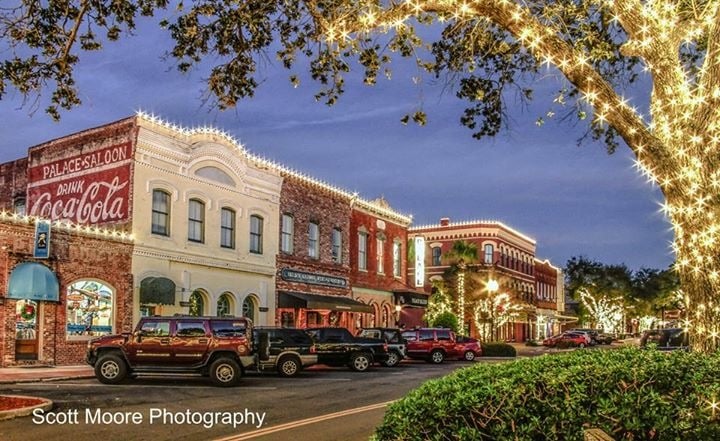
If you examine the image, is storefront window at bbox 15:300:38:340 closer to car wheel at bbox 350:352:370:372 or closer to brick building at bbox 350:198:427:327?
car wheel at bbox 350:352:370:372

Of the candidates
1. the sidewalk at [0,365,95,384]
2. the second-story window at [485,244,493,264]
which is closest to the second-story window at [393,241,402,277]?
the second-story window at [485,244,493,264]

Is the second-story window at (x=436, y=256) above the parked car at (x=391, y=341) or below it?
above

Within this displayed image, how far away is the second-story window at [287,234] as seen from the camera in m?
35.6

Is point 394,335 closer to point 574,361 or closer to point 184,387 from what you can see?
point 184,387

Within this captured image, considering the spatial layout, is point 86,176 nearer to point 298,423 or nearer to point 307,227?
point 307,227

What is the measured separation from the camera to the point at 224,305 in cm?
3175

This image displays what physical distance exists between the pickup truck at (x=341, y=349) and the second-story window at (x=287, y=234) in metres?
9.57

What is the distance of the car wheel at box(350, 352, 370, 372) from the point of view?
2623cm

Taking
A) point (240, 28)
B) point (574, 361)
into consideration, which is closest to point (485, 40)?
point (240, 28)

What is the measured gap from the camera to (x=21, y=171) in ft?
103

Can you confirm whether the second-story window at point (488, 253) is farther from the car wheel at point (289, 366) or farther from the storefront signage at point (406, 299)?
the car wheel at point (289, 366)

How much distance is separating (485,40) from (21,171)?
26.6 meters

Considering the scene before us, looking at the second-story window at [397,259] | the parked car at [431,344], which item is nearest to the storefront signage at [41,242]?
the parked car at [431,344]

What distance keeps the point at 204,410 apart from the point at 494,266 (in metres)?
47.9
